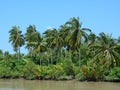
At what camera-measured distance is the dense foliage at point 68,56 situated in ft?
188

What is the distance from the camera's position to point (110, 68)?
58.5 m

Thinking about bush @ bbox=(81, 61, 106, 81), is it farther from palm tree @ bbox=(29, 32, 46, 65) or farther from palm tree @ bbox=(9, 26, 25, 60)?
palm tree @ bbox=(9, 26, 25, 60)

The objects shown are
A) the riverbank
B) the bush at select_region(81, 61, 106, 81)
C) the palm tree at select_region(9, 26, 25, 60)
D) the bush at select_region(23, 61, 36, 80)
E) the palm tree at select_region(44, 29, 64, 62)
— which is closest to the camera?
the bush at select_region(81, 61, 106, 81)

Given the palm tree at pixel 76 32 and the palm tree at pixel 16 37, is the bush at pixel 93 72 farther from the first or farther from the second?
the palm tree at pixel 16 37

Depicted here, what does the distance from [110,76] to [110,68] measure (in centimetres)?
222

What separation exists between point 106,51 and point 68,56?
19.5 metres

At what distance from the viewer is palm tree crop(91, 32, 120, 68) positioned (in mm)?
56875

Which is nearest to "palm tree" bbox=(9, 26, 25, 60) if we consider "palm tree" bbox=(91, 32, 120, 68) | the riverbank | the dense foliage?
the dense foliage

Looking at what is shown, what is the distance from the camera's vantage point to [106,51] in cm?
5759

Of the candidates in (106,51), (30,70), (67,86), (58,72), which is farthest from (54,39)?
(67,86)

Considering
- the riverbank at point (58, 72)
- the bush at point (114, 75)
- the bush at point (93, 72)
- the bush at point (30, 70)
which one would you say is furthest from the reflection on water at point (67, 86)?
the bush at point (30, 70)

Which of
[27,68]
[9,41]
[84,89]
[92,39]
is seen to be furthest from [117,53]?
[9,41]

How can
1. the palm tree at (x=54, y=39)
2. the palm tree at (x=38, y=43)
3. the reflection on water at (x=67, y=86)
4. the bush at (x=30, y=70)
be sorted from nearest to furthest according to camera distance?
the reflection on water at (x=67, y=86) → the bush at (x=30, y=70) → the palm tree at (x=54, y=39) → the palm tree at (x=38, y=43)

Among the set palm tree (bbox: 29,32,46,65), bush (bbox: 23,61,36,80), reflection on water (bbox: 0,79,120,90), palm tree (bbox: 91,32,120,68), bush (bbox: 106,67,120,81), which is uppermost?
palm tree (bbox: 29,32,46,65)
